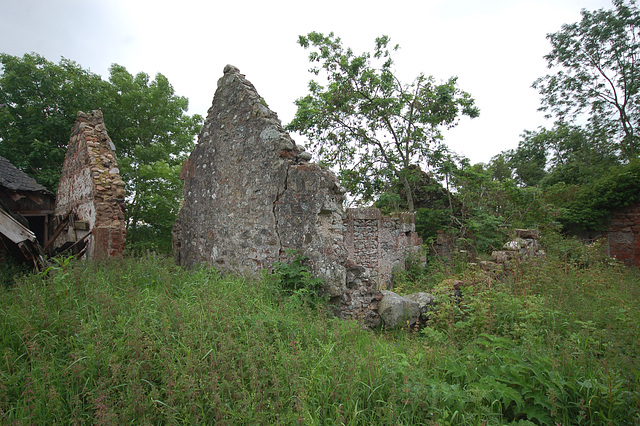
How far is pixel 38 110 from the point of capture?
50.1 feet

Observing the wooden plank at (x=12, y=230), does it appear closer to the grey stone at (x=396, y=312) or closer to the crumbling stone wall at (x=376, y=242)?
the grey stone at (x=396, y=312)

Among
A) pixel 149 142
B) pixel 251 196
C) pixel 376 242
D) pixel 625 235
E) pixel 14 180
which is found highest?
pixel 149 142

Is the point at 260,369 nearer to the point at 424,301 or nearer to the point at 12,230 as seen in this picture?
the point at 424,301

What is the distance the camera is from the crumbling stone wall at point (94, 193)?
689 centimetres

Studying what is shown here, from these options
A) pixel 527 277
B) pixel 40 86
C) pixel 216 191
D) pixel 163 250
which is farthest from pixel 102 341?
pixel 40 86

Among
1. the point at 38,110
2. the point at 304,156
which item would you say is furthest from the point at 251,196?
the point at 38,110

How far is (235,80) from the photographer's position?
611 cm

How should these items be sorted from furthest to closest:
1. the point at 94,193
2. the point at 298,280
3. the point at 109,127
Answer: the point at 109,127, the point at 94,193, the point at 298,280

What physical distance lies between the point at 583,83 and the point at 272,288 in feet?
85.2

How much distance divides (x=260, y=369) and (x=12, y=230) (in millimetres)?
5263

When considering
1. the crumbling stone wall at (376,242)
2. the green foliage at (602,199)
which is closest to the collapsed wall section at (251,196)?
the crumbling stone wall at (376,242)

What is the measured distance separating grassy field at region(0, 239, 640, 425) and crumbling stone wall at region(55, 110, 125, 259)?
310 cm

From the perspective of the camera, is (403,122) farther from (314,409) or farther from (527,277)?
(314,409)

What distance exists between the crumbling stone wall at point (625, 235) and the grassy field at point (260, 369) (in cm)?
1177
